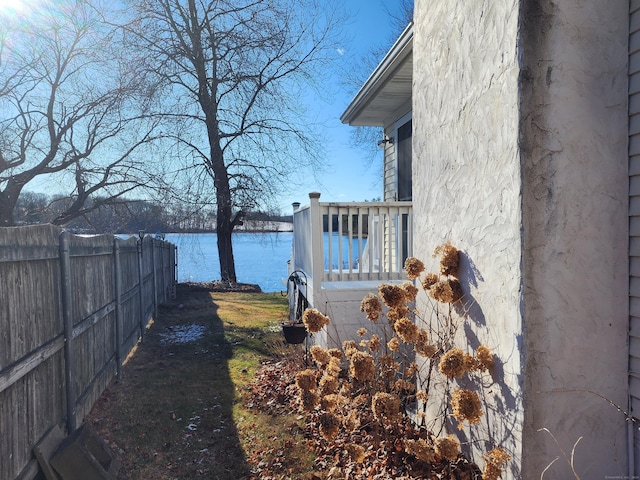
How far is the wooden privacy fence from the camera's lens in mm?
2254

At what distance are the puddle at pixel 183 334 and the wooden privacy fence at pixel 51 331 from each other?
1964mm

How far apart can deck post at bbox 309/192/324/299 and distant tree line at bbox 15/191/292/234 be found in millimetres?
9281

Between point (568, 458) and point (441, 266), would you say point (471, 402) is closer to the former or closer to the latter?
point (568, 458)

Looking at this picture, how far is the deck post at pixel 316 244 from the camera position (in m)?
4.69

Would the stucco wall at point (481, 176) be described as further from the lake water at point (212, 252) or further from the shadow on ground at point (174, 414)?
the lake water at point (212, 252)

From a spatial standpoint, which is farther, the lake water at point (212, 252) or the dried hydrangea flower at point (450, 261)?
the lake water at point (212, 252)

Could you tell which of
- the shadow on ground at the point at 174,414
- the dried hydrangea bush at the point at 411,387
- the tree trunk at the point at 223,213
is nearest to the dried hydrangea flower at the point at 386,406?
the dried hydrangea bush at the point at 411,387

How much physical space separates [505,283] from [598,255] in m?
0.50

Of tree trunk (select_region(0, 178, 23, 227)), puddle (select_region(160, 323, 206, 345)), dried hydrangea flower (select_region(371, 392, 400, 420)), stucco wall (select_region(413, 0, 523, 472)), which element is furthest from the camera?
tree trunk (select_region(0, 178, 23, 227))

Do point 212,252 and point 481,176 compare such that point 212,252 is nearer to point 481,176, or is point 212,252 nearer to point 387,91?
point 387,91

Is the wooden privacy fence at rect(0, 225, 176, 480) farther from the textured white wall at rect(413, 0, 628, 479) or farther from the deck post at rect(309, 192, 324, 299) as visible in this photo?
the textured white wall at rect(413, 0, 628, 479)

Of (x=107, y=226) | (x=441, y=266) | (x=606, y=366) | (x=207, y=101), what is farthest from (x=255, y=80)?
(x=606, y=366)

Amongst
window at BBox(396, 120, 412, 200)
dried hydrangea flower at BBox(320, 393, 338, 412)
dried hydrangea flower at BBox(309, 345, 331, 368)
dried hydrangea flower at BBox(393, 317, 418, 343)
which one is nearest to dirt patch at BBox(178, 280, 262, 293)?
window at BBox(396, 120, 412, 200)

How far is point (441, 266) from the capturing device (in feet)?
9.52
